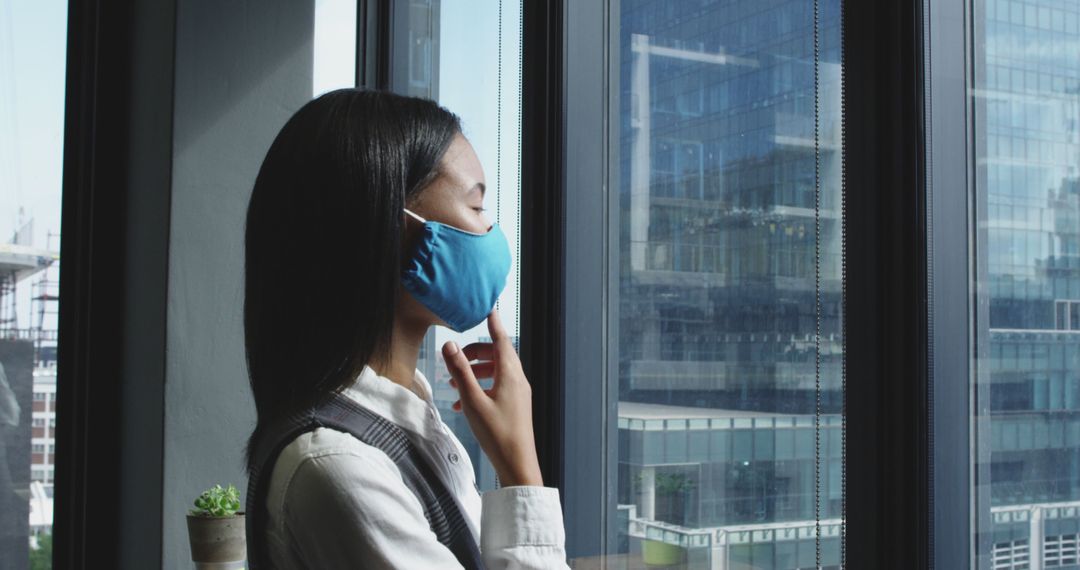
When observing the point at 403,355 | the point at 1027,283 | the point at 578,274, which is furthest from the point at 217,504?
the point at 1027,283

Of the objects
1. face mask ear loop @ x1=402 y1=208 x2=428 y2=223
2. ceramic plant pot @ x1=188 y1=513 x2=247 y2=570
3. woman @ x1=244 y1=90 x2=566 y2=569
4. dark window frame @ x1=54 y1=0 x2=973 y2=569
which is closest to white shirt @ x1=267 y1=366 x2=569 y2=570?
woman @ x1=244 y1=90 x2=566 y2=569

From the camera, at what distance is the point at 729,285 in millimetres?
1548

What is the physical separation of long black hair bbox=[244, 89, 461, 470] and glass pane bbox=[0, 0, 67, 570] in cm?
231

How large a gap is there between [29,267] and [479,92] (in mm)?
1464

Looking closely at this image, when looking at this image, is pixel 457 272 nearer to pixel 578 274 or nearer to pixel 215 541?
pixel 578 274

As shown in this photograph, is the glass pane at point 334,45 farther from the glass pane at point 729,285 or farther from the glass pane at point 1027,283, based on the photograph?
the glass pane at point 1027,283

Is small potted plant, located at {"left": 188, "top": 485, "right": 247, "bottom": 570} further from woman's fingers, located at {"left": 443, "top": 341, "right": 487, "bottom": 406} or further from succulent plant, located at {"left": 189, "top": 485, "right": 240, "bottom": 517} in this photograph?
woman's fingers, located at {"left": 443, "top": 341, "right": 487, "bottom": 406}

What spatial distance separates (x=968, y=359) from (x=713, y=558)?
0.56 m

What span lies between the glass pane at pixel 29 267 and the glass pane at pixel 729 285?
1916mm

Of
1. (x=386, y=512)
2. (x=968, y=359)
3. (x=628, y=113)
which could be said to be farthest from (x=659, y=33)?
(x=386, y=512)

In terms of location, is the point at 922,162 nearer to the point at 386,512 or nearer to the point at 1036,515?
the point at 1036,515

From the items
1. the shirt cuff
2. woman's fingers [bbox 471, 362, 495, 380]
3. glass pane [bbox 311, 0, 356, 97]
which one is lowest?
the shirt cuff

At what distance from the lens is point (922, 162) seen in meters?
1.19

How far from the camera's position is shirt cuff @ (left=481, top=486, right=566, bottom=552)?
0.92m
